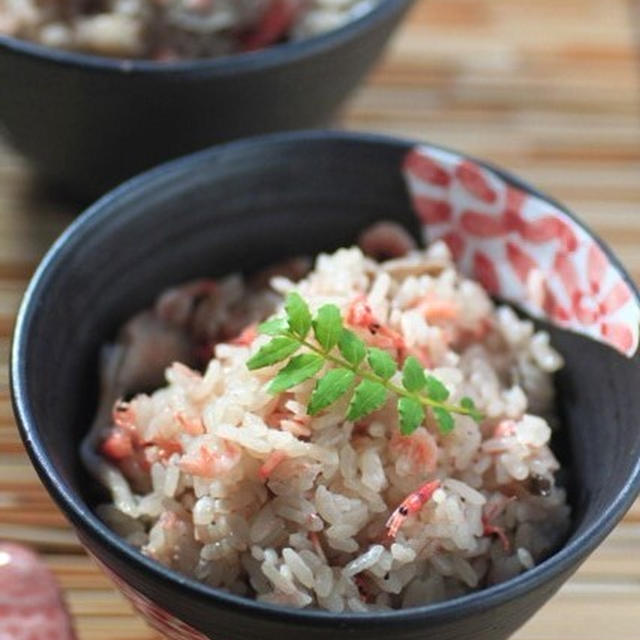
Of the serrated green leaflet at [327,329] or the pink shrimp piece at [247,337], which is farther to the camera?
the pink shrimp piece at [247,337]

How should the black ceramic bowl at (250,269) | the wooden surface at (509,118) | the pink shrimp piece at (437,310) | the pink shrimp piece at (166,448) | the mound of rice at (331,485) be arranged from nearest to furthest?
1. the black ceramic bowl at (250,269)
2. the mound of rice at (331,485)
3. the pink shrimp piece at (166,448)
4. the pink shrimp piece at (437,310)
5. the wooden surface at (509,118)

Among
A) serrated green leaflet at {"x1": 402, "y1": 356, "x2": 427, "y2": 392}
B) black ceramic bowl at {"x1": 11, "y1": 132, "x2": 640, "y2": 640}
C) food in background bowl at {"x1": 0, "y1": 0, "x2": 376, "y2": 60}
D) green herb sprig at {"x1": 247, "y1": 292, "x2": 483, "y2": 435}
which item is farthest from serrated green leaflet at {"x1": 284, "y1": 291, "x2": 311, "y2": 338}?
food in background bowl at {"x1": 0, "y1": 0, "x2": 376, "y2": 60}

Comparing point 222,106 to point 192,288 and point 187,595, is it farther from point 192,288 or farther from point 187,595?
point 187,595

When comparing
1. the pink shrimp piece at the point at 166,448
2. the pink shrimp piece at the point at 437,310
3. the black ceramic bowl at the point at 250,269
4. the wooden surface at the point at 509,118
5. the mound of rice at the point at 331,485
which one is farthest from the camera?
the wooden surface at the point at 509,118

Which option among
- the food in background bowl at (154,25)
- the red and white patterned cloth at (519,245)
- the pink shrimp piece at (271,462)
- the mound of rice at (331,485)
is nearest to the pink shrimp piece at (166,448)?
the mound of rice at (331,485)

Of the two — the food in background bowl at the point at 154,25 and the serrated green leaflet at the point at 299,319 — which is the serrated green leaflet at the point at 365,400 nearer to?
the serrated green leaflet at the point at 299,319

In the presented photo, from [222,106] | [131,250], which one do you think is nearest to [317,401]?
[131,250]

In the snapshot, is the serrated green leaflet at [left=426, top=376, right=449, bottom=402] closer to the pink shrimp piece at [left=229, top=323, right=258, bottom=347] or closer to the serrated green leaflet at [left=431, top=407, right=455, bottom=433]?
the serrated green leaflet at [left=431, top=407, right=455, bottom=433]
